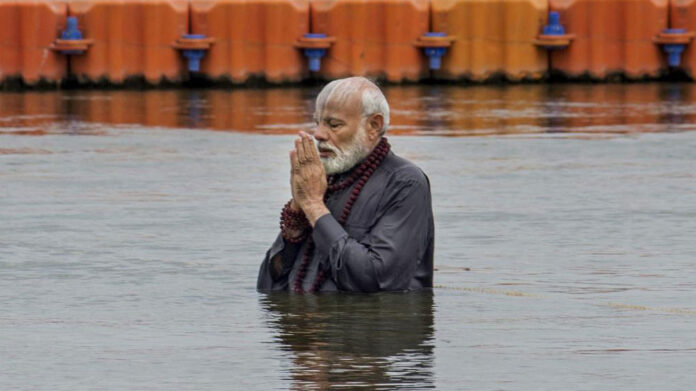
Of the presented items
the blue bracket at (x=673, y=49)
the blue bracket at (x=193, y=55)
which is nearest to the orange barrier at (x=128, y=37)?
the blue bracket at (x=193, y=55)

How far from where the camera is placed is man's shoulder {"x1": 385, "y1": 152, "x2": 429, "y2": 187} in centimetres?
731

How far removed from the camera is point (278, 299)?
789 centimetres

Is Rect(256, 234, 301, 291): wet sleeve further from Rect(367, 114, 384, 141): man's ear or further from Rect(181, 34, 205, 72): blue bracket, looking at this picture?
Rect(181, 34, 205, 72): blue bracket

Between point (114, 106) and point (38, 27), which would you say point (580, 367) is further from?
point (38, 27)

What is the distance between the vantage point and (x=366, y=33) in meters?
24.2

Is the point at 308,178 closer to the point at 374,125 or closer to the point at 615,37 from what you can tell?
the point at 374,125

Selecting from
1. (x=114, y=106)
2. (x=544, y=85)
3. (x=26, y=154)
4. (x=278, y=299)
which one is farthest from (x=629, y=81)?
(x=278, y=299)

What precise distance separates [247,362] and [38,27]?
17083 millimetres

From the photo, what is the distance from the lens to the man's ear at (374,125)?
731 cm

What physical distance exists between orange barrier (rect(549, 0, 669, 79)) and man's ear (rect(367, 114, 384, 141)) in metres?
17.5

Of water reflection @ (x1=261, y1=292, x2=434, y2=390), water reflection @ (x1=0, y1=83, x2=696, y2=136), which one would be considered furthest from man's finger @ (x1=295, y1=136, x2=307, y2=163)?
water reflection @ (x1=0, y1=83, x2=696, y2=136)

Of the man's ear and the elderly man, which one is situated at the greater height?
the man's ear

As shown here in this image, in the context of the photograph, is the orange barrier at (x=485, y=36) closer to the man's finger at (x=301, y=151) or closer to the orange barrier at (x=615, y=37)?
the orange barrier at (x=615, y=37)

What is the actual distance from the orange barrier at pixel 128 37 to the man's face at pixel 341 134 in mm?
16440
